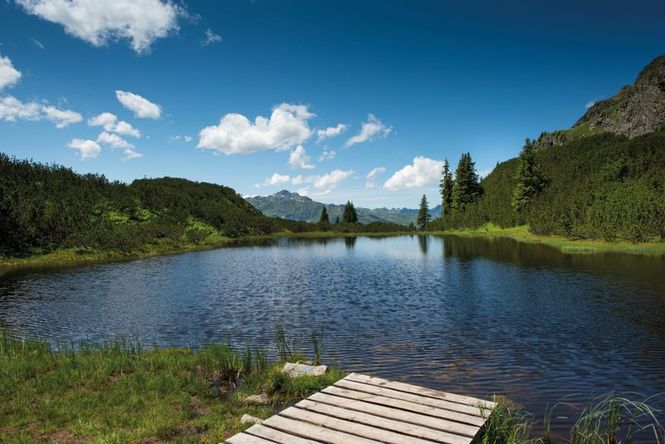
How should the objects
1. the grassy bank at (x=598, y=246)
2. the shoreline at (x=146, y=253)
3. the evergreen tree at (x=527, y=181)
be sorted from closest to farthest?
1. the shoreline at (x=146, y=253)
2. the grassy bank at (x=598, y=246)
3. the evergreen tree at (x=527, y=181)

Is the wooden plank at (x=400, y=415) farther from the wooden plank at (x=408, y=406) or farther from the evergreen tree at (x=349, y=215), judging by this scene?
the evergreen tree at (x=349, y=215)

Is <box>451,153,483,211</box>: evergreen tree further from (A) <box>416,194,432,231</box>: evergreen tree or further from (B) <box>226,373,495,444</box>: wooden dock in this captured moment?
(B) <box>226,373,495,444</box>: wooden dock

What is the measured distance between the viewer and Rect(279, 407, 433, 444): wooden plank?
7.22 meters

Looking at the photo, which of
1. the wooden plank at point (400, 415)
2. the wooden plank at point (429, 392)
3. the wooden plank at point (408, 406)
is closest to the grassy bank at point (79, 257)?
the wooden plank at point (429, 392)

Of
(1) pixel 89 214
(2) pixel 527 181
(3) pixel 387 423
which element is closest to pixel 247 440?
(3) pixel 387 423

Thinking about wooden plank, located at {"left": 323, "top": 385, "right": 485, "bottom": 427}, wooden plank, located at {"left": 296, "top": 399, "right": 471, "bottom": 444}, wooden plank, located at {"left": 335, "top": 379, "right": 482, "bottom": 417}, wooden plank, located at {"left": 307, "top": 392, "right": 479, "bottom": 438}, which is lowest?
wooden plank, located at {"left": 335, "top": 379, "right": 482, "bottom": 417}

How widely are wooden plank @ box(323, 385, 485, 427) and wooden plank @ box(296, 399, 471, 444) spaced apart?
653 millimetres

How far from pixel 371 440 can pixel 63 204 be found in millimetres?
75394

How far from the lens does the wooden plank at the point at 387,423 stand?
286 inches

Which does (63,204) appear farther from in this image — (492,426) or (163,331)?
(492,426)

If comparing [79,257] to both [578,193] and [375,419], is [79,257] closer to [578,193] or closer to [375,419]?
[375,419]

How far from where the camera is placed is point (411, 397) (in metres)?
9.34

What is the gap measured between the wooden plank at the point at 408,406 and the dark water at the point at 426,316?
161 inches

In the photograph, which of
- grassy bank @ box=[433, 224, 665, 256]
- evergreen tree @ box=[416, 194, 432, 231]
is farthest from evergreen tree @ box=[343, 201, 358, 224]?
grassy bank @ box=[433, 224, 665, 256]
